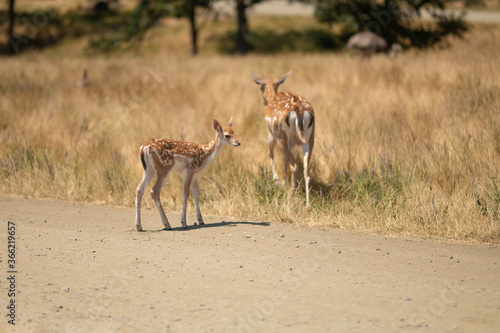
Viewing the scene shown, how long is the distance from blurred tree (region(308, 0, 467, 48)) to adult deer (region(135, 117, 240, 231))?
80.9 ft

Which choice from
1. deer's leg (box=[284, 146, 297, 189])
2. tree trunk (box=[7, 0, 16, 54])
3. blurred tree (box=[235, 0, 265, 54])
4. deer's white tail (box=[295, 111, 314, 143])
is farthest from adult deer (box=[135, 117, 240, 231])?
tree trunk (box=[7, 0, 16, 54])

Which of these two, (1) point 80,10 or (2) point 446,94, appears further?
(1) point 80,10

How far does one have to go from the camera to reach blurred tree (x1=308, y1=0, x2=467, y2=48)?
31.6 meters

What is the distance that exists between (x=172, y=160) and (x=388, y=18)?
85.9 ft

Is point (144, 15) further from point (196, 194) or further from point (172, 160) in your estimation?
point (172, 160)

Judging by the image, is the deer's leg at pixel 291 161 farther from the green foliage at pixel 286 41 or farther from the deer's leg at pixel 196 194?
the green foliage at pixel 286 41

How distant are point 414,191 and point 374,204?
0.56 m

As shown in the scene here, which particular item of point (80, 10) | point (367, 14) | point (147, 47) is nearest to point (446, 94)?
point (367, 14)

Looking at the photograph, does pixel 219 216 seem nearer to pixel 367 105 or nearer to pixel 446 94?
pixel 367 105

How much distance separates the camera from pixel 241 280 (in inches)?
235

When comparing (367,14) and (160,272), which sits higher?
(367,14)

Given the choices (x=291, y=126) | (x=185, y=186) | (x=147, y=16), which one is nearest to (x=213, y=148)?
(x=185, y=186)

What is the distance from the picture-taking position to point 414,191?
8.71 metres

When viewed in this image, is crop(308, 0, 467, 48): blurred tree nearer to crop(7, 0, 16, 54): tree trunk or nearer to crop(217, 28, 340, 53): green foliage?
crop(217, 28, 340, 53): green foliage
